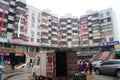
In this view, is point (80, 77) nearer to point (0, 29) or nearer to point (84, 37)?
point (0, 29)

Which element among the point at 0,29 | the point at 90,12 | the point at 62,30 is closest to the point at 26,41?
the point at 0,29

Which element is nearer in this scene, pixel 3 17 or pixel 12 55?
pixel 12 55

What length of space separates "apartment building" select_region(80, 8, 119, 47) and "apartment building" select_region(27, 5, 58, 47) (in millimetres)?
12676

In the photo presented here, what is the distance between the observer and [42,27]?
66.2m

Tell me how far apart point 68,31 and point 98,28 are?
14143 millimetres

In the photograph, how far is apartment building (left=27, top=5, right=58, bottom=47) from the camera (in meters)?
62.8

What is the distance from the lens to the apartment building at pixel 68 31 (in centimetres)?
7506

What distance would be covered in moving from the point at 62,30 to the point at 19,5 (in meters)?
26.0

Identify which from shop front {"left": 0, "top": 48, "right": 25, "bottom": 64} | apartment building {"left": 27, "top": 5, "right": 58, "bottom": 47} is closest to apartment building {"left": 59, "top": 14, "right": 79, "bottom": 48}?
apartment building {"left": 27, "top": 5, "right": 58, "bottom": 47}

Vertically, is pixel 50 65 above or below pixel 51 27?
below

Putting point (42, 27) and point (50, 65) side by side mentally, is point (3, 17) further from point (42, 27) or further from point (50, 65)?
point (50, 65)

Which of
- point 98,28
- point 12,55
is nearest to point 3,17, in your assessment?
point 12,55

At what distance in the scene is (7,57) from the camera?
152 ft

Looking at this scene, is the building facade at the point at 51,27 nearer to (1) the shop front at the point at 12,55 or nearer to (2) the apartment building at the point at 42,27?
(2) the apartment building at the point at 42,27
